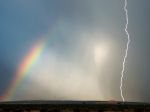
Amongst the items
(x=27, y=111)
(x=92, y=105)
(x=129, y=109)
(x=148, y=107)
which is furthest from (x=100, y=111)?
(x=27, y=111)

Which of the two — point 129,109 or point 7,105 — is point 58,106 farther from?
point 129,109

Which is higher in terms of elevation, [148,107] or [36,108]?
[36,108]

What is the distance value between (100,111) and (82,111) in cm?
347

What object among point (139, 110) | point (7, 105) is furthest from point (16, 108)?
point (139, 110)

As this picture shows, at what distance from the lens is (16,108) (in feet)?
194

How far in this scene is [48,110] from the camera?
5919cm

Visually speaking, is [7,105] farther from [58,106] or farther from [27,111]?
[58,106]

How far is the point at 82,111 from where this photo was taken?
5928cm

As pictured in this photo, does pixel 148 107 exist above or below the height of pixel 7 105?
below

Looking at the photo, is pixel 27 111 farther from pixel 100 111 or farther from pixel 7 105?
pixel 100 111

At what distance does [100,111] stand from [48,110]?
32.9 ft

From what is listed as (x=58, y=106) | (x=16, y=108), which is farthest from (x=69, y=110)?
(x=16, y=108)

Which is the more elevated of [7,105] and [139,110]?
[7,105]

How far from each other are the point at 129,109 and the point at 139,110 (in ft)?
6.80
